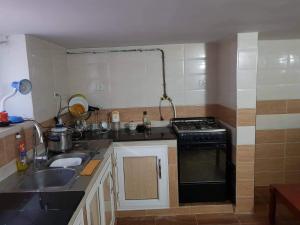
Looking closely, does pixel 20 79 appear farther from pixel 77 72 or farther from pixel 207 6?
pixel 207 6

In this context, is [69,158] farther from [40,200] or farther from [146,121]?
[146,121]

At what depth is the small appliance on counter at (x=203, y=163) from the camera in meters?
2.43

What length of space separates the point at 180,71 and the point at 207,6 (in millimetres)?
1583

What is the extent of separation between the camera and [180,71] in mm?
2877

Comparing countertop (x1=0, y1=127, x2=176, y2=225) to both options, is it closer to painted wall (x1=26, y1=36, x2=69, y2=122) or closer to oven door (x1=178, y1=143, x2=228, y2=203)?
painted wall (x1=26, y1=36, x2=69, y2=122)

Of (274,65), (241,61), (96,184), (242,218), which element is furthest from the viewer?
(274,65)

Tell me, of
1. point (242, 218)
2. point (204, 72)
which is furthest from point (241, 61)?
point (242, 218)

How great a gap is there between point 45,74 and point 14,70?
319 mm

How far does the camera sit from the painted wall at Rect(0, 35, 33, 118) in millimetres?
1879

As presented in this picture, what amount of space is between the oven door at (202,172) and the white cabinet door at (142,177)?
172mm

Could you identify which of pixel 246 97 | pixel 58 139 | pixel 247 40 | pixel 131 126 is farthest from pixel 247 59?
pixel 58 139

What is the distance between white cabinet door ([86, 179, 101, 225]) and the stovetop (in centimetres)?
107

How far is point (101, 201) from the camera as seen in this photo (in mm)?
1792

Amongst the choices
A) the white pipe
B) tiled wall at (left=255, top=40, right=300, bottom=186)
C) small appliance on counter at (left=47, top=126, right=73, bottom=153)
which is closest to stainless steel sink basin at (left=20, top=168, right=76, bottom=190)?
small appliance on counter at (left=47, top=126, right=73, bottom=153)
